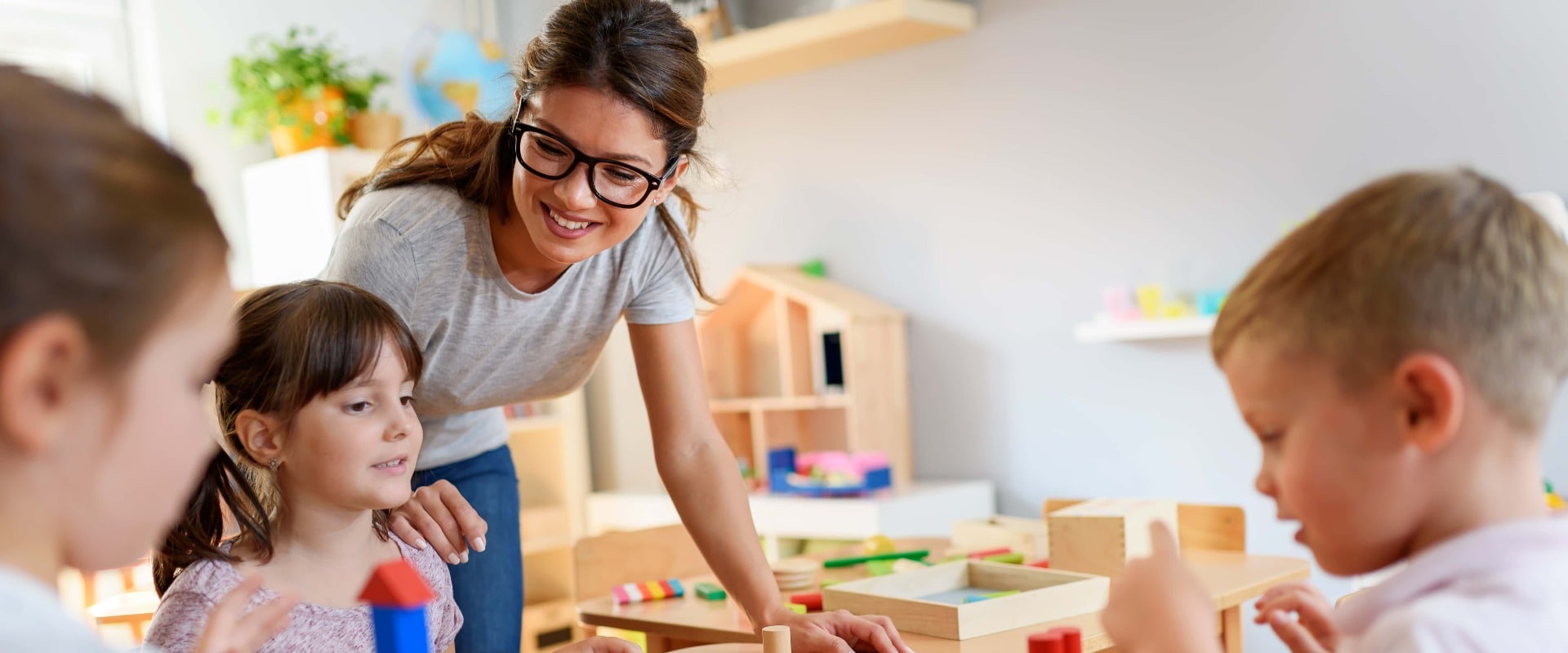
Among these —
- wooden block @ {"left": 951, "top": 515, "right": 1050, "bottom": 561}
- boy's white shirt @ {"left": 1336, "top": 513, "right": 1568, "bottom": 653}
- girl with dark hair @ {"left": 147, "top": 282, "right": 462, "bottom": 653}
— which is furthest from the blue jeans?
boy's white shirt @ {"left": 1336, "top": 513, "right": 1568, "bottom": 653}

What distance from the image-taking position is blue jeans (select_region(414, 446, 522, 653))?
1.72 metres

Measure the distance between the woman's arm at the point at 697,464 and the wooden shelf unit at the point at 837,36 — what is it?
1.61m

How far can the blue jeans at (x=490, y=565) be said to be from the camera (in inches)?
67.7

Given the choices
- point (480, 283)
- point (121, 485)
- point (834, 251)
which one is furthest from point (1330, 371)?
point (834, 251)

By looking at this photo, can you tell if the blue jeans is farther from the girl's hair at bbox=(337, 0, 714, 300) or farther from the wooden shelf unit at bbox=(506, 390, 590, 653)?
the wooden shelf unit at bbox=(506, 390, 590, 653)

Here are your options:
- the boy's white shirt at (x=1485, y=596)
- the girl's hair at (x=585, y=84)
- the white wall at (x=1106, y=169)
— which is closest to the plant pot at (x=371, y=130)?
the white wall at (x=1106, y=169)

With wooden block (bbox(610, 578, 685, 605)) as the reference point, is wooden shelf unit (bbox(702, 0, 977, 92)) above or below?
above

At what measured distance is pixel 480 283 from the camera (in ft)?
5.08

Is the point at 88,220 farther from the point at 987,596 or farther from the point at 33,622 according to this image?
the point at 987,596

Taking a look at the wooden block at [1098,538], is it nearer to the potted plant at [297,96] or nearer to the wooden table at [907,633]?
the wooden table at [907,633]

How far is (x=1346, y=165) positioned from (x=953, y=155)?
106 centimetres

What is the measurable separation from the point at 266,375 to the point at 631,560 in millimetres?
998

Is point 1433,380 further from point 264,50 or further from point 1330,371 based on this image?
point 264,50

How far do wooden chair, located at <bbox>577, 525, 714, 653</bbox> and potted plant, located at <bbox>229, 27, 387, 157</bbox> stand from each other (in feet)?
7.20
